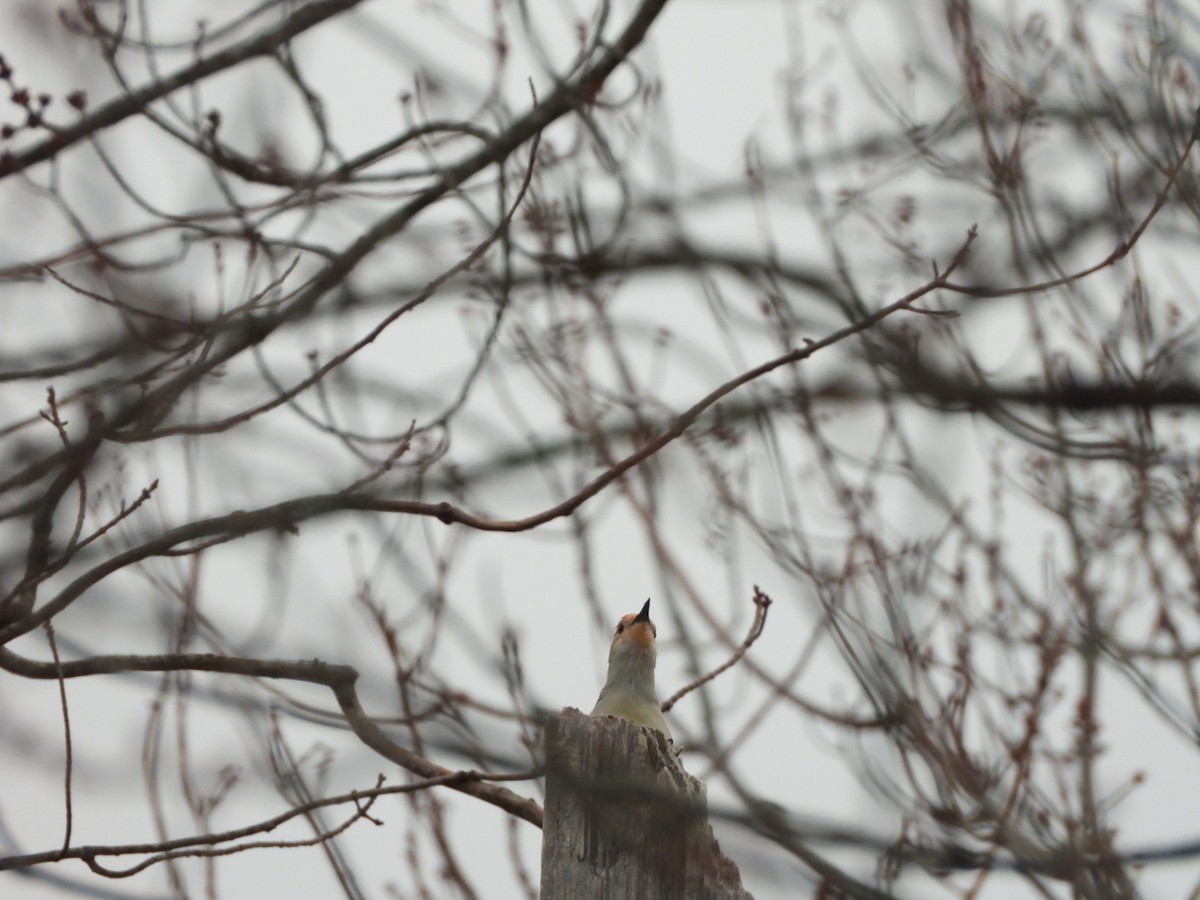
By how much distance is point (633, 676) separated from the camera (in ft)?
17.4

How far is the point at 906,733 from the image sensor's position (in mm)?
2906

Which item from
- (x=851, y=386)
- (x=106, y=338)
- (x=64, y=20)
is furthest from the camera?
(x=64, y=20)

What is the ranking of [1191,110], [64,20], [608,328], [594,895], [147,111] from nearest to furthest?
[594,895], [147,111], [64,20], [1191,110], [608,328]

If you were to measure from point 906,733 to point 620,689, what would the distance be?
2.38 meters

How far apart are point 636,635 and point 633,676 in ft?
0.99

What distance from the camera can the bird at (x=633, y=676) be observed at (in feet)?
16.0

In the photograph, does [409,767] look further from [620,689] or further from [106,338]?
[620,689]

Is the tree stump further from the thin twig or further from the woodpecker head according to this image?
the woodpecker head

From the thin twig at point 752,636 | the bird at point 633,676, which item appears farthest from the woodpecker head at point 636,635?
the thin twig at point 752,636

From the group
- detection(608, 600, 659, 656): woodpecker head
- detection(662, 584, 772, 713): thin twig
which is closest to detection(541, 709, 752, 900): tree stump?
detection(662, 584, 772, 713): thin twig

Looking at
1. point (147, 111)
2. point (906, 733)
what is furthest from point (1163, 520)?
point (147, 111)

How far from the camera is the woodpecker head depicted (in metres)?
5.48

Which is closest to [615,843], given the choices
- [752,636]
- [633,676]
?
[752,636]

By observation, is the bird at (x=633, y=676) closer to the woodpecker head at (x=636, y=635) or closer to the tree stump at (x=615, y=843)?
the woodpecker head at (x=636, y=635)
